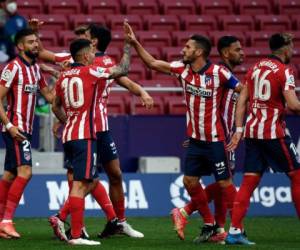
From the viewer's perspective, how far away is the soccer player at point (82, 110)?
34.8 feet

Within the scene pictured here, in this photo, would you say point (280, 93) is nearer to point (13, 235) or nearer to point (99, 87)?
point (99, 87)

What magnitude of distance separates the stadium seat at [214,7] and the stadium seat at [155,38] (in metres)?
1.34

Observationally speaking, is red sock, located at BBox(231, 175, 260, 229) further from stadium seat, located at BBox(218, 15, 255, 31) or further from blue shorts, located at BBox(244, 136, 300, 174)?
stadium seat, located at BBox(218, 15, 255, 31)

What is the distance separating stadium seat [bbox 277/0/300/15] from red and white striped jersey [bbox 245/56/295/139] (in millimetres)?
11283

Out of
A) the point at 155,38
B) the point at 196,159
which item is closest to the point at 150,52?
the point at 155,38

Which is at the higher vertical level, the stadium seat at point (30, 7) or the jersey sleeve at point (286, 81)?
the stadium seat at point (30, 7)

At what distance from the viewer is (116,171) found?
38.1 feet

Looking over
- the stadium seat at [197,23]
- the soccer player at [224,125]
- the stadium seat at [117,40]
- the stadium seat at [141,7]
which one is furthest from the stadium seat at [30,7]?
the soccer player at [224,125]

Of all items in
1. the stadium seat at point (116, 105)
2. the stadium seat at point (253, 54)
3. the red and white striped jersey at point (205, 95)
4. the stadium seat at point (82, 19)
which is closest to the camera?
the red and white striped jersey at point (205, 95)

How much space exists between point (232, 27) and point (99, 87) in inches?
414

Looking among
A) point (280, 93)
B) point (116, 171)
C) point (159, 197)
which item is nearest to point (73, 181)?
point (116, 171)

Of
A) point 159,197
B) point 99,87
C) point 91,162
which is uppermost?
point 99,87

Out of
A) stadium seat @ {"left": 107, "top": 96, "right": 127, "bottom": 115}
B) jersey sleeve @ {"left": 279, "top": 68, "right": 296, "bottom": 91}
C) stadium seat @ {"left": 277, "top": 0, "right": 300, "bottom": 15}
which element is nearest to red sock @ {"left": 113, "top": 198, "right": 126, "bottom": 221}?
jersey sleeve @ {"left": 279, "top": 68, "right": 296, "bottom": 91}

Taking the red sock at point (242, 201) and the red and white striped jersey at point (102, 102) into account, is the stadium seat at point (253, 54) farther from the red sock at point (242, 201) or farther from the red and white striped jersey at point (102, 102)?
the red sock at point (242, 201)
